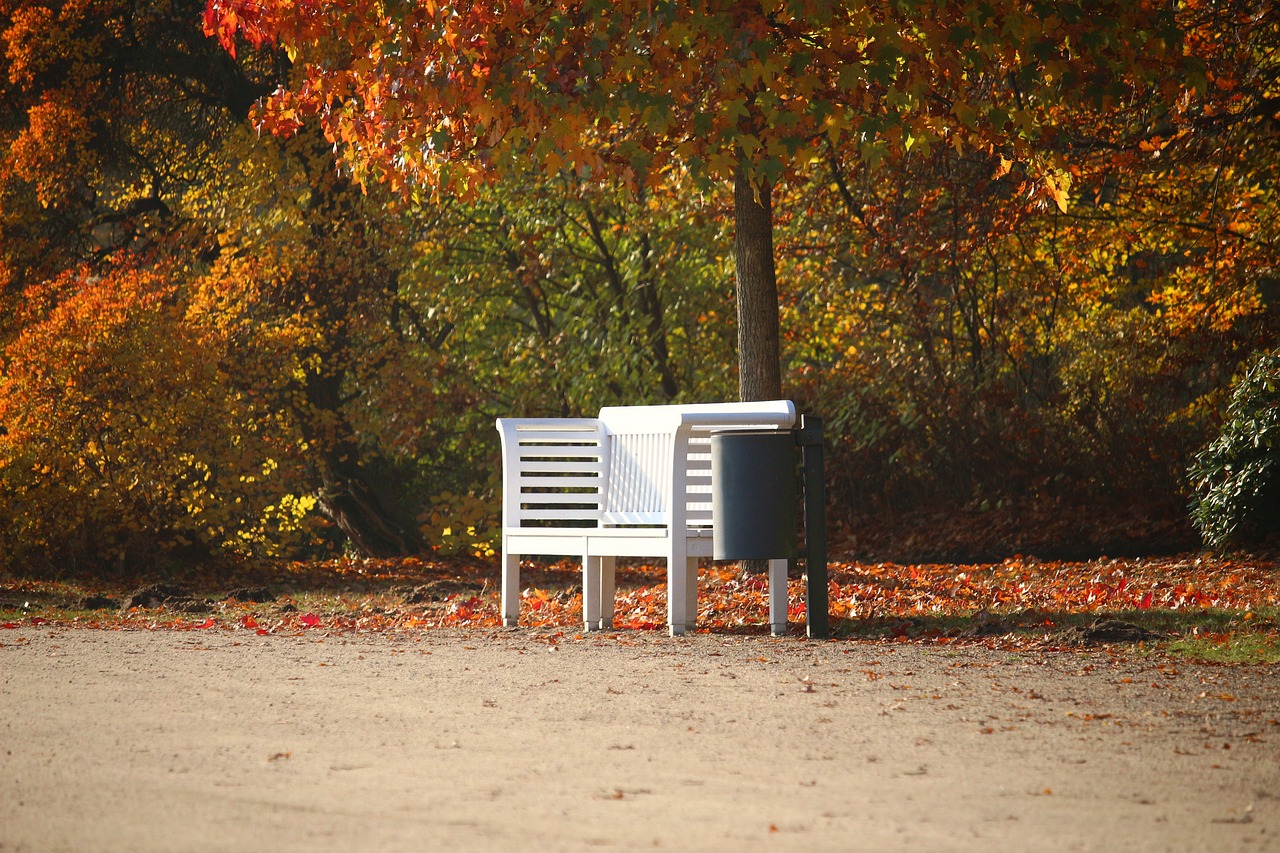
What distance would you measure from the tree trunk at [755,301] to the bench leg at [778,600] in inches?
113

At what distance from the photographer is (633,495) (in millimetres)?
8195

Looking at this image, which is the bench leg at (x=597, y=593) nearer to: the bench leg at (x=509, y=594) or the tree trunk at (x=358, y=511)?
the bench leg at (x=509, y=594)

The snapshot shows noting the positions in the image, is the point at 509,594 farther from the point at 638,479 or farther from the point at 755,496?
the point at 755,496

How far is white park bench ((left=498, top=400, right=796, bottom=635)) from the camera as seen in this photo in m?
7.42

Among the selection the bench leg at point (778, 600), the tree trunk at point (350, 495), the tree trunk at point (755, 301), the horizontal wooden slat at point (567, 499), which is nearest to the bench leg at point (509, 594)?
the horizontal wooden slat at point (567, 499)

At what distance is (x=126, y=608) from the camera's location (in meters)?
9.84

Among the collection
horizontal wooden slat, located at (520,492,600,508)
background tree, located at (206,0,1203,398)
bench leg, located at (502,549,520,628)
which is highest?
background tree, located at (206,0,1203,398)

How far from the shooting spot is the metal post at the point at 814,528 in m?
7.43

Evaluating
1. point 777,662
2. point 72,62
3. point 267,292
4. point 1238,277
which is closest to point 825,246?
point 1238,277

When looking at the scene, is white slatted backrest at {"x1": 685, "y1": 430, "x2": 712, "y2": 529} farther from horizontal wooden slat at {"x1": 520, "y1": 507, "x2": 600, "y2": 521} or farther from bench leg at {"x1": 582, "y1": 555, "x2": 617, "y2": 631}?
horizontal wooden slat at {"x1": 520, "y1": 507, "x2": 600, "y2": 521}

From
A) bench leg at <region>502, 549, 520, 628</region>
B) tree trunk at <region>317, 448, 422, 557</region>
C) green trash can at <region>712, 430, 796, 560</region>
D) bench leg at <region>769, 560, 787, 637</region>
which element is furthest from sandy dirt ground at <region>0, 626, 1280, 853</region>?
tree trunk at <region>317, 448, 422, 557</region>

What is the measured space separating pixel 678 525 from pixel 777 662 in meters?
1.17

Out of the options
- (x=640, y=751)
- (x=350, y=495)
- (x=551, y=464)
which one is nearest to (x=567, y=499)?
(x=551, y=464)

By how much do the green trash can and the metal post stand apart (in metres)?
0.09
